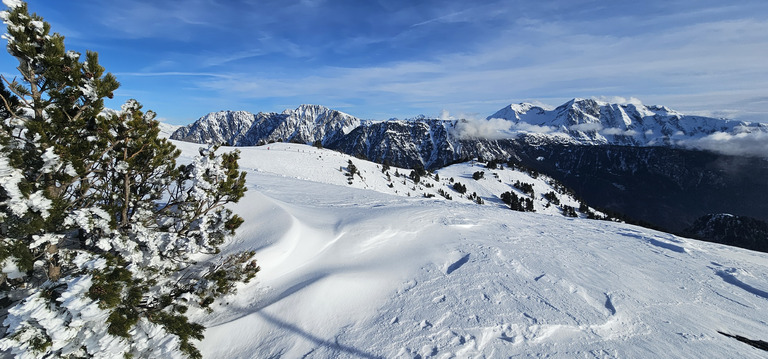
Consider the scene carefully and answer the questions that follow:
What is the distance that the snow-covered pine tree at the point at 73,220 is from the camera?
3.72 m

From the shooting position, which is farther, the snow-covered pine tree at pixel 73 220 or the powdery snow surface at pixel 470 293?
the powdery snow surface at pixel 470 293

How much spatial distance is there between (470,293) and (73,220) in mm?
7181

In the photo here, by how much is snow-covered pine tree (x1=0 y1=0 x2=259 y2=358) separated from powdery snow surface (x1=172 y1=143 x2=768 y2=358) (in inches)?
68.1

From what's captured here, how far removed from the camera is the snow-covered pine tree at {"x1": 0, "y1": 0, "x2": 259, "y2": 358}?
3.72 metres

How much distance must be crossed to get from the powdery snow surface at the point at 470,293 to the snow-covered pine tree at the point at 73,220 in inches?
68.1

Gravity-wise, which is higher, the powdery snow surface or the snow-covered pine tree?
the snow-covered pine tree

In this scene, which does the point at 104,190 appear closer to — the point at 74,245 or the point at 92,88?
the point at 74,245

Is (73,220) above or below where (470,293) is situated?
above

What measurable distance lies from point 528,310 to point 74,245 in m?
8.37

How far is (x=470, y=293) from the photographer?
7.32 metres

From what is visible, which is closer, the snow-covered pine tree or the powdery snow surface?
the snow-covered pine tree

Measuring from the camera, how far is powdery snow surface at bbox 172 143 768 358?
5703 mm

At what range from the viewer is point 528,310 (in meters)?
6.69

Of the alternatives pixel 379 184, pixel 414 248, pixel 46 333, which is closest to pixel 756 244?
pixel 379 184
